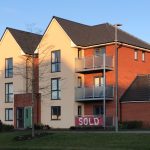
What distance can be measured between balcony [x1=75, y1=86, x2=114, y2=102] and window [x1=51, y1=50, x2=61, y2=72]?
11.7ft

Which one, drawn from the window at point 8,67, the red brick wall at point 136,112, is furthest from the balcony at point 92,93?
the window at point 8,67

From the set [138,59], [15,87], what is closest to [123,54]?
[138,59]

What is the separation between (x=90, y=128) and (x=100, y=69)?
19.4ft

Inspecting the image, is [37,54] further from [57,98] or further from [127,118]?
[127,118]

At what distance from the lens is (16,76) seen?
5212 centimetres

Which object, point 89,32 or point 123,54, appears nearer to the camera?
point 123,54

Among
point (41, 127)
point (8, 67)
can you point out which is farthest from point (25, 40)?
point (41, 127)

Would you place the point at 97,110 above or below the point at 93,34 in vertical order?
below

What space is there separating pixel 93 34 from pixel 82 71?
5.60m

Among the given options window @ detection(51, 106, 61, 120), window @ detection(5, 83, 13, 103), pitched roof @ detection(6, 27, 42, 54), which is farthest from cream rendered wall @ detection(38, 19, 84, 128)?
window @ detection(5, 83, 13, 103)

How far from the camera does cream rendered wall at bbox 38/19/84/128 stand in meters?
46.7

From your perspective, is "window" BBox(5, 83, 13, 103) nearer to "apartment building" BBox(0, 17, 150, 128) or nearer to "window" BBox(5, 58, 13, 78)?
"apartment building" BBox(0, 17, 150, 128)

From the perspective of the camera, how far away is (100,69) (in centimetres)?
4509

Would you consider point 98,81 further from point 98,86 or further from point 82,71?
point 82,71
